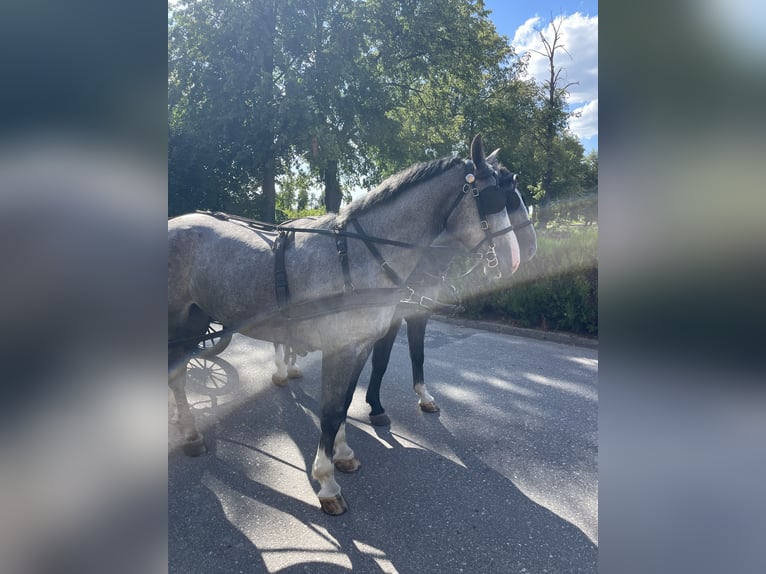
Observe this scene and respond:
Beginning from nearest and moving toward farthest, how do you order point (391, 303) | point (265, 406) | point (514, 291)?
point (391, 303)
point (265, 406)
point (514, 291)

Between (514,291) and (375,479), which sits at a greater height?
(514,291)

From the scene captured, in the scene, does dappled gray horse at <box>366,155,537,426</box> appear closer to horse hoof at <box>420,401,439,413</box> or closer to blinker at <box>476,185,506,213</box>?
horse hoof at <box>420,401,439,413</box>

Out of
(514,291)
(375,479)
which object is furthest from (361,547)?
(514,291)

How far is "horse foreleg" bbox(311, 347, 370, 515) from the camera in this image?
2523 mm

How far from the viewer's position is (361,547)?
2.25 metres

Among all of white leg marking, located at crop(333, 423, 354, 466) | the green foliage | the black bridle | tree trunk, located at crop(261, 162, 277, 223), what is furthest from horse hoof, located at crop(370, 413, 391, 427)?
tree trunk, located at crop(261, 162, 277, 223)

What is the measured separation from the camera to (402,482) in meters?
2.84

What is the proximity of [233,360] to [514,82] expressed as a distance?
17.8m

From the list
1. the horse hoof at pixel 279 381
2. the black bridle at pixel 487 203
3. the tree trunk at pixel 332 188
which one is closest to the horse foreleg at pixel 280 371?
the horse hoof at pixel 279 381
